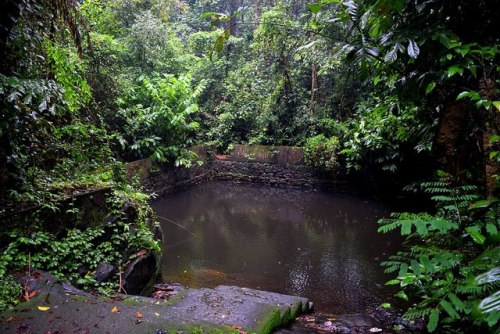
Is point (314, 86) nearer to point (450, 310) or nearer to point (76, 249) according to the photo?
point (76, 249)

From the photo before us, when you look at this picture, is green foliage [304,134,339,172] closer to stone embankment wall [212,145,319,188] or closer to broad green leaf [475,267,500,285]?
stone embankment wall [212,145,319,188]

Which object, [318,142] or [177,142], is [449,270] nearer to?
[318,142]

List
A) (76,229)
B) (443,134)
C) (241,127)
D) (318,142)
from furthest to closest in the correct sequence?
(241,127), (318,142), (76,229), (443,134)

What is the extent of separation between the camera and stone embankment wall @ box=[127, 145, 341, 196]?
30.8 ft

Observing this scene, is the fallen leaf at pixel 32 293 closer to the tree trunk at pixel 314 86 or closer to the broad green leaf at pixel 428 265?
the broad green leaf at pixel 428 265

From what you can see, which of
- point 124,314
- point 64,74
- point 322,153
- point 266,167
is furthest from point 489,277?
point 266,167

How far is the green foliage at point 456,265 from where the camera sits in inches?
52.2

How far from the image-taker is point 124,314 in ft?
6.88

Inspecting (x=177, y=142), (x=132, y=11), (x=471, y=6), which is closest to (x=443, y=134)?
(x=471, y=6)

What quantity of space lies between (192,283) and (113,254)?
1455 millimetres

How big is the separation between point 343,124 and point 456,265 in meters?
7.75

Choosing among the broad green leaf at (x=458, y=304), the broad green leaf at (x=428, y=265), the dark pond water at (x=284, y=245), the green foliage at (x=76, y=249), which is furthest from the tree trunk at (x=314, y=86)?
the broad green leaf at (x=458, y=304)

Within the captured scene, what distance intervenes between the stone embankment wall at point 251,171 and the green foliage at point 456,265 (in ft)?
24.9

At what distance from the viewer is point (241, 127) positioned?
448 inches
